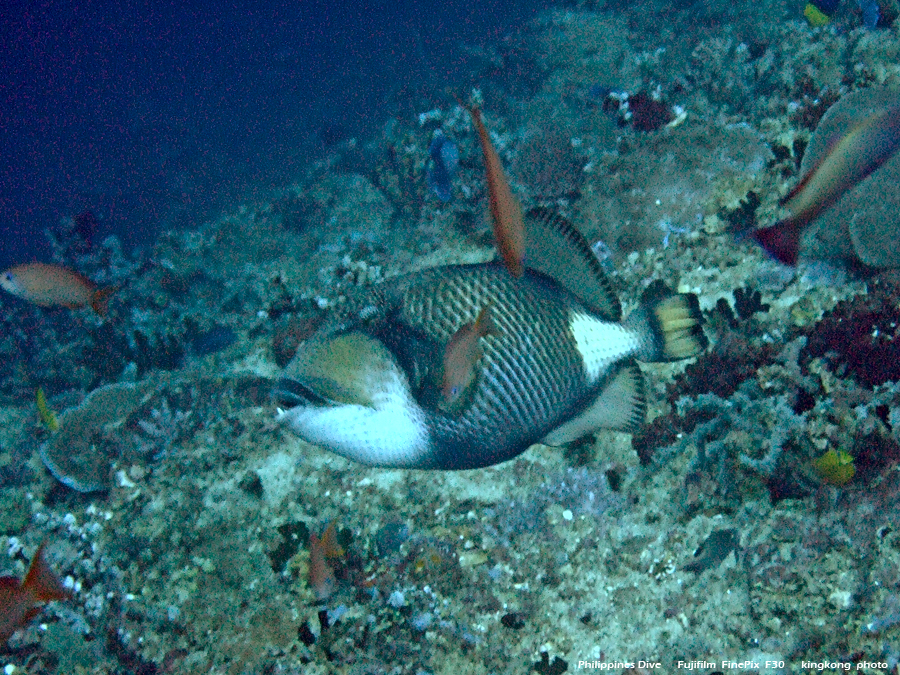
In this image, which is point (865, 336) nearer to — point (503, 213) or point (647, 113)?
point (503, 213)

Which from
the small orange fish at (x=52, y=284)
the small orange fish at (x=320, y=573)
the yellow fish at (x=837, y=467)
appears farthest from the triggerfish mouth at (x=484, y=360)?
the small orange fish at (x=52, y=284)

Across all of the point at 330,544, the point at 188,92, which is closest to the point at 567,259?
the point at 330,544

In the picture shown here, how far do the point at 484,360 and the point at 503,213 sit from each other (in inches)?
19.3

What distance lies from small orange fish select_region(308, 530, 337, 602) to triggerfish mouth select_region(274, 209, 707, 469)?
1.71 meters

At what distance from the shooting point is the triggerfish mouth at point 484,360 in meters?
1.80

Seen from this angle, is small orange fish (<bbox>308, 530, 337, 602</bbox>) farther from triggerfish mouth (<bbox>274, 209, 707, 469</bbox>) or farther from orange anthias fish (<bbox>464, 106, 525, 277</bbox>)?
orange anthias fish (<bbox>464, 106, 525, 277</bbox>)

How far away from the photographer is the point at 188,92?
38.0 m

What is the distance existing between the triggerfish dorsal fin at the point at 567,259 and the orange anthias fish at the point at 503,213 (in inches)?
8.6

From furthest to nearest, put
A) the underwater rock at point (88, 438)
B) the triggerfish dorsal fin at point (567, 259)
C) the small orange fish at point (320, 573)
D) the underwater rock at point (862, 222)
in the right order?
the underwater rock at point (88, 438), the underwater rock at point (862, 222), the small orange fish at point (320, 573), the triggerfish dorsal fin at point (567, 259)

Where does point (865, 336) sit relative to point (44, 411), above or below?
above

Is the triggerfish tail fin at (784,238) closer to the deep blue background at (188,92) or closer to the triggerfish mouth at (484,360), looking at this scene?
the triggerfish mouth at (484,360)

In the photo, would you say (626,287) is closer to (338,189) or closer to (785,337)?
(785,337)

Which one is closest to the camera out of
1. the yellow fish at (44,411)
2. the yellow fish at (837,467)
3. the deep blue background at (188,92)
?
the yellow fish at (837,467)

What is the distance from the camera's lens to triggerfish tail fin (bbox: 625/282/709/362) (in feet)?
6.93
